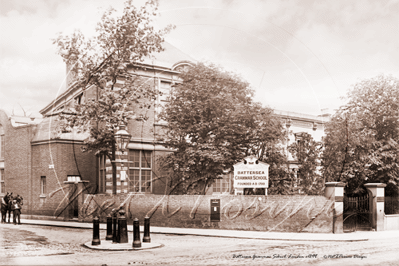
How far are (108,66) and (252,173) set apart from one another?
32.9 feet

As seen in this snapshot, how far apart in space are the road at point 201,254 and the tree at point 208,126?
512 centimetres

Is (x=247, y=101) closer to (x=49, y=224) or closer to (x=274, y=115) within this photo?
(x=274, y=115)

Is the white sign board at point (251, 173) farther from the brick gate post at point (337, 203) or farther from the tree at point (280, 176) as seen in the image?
the brick gate post at point (337, 203)

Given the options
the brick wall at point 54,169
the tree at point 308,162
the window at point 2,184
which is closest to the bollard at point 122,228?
the tree at point 308,162

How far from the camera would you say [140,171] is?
2948 cm

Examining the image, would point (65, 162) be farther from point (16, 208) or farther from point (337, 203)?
point (337, 203)

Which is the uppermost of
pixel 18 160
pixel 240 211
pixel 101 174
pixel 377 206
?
pixel 18 160

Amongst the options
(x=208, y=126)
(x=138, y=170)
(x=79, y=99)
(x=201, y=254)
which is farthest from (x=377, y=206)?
(x=79, y=99)

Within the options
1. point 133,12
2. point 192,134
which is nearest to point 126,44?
point 133,12

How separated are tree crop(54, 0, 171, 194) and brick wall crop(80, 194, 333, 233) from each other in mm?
2545

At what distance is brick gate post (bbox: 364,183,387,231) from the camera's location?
71.8ft

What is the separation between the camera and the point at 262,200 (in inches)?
823

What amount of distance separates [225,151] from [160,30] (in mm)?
8331

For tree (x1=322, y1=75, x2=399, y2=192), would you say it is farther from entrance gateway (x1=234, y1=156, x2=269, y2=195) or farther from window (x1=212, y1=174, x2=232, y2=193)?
window (x1=212, y1=174, x2=232, y2=193)
